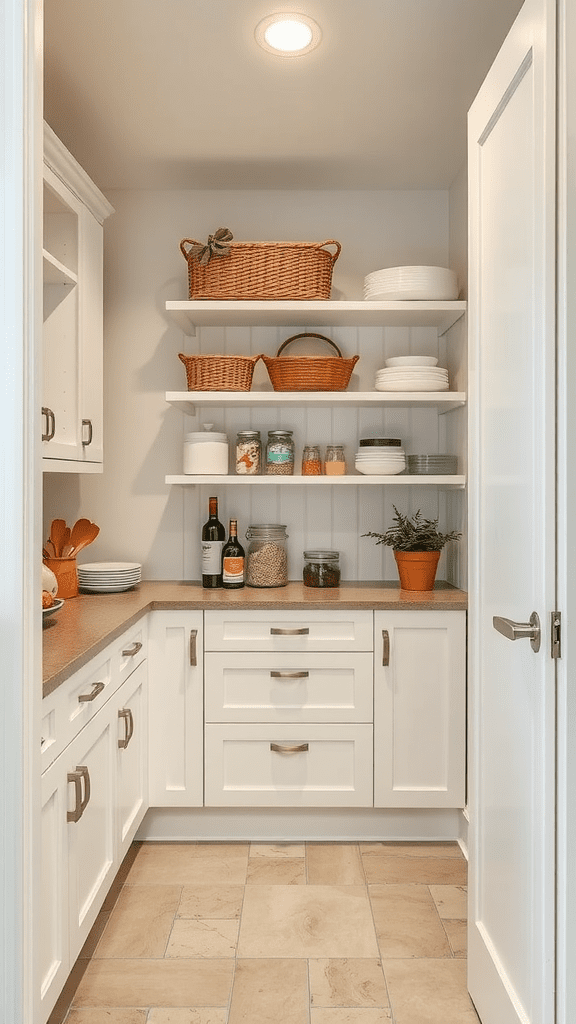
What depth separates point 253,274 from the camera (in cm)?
299

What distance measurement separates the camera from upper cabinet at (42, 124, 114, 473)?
2490 millimetres

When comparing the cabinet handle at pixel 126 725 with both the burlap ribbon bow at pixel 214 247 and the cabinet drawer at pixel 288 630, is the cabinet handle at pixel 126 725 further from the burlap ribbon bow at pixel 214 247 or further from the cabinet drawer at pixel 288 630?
the burlap ribbon bow at pixel 214 247

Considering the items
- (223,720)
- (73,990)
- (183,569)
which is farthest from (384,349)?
(73,990)

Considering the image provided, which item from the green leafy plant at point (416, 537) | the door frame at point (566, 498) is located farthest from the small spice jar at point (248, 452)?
the door frame at point (566, 498)

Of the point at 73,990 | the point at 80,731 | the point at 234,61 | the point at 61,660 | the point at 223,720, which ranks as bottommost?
the point at 73,990

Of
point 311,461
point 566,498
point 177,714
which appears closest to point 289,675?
point 177,714

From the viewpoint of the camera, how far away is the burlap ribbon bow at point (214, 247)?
2920 millimetres

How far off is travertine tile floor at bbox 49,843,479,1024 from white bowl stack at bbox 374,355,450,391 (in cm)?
170

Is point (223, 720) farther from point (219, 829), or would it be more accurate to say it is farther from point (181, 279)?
point (181, 279)

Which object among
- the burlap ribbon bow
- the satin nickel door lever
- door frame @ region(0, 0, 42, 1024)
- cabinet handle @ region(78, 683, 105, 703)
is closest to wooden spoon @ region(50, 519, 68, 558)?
cabinet handle @ region(78, 683, 105, 703)

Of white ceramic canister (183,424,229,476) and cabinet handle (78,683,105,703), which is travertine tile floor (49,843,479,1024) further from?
white ceramic canister (183,424,229,476)

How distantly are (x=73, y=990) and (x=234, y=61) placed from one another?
2578 mm

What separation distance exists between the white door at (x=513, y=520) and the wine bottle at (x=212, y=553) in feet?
4.51

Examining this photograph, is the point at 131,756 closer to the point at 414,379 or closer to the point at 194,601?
the point at 194,601
